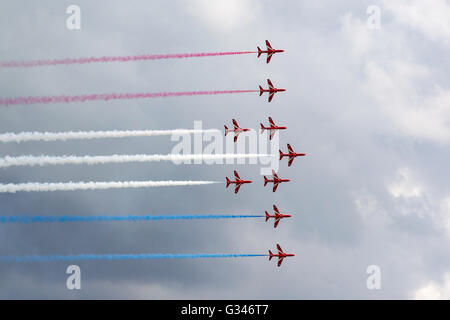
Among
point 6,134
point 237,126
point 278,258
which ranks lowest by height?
point 278,258
